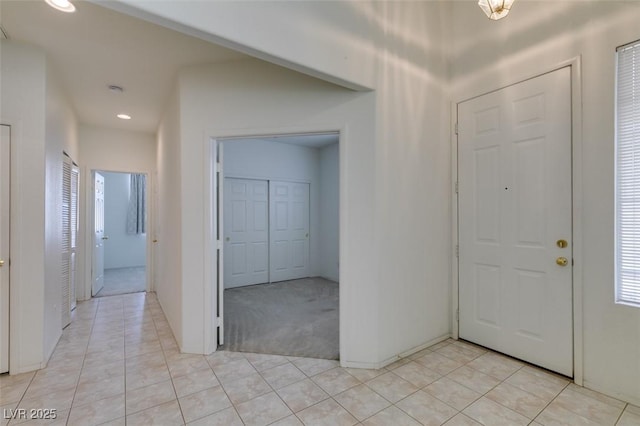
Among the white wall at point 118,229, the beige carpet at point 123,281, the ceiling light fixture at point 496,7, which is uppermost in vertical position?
the ceiling light fixture at point 496,7

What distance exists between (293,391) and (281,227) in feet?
12.6

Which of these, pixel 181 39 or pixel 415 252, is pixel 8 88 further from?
pixel 415 252

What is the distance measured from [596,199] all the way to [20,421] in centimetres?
421

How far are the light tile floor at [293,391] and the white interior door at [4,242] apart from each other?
0.24 metres

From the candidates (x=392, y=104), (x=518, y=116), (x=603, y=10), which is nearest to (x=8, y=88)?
(x=392, y=104)

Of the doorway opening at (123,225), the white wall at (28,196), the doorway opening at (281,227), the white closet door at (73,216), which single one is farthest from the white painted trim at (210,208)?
the doorway opening at (123,225)

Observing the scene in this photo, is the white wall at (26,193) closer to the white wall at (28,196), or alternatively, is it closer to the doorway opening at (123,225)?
the white wall at (28,196)

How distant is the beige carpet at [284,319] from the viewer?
2877 mm

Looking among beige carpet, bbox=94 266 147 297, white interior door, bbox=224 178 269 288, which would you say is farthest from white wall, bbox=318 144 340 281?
beige carpet, bbox=94 266 147 297

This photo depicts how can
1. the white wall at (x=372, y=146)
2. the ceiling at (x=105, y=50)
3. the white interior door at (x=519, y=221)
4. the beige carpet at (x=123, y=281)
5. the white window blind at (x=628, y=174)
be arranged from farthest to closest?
the beige carpet at (x=123, y=281) < the white wall at (x=372, y=146) < the white interior door at (x=519, y=221) < the ceiling at (x=105, y=50) < the white window blind at (x=628, y=174)

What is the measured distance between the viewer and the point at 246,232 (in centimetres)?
540

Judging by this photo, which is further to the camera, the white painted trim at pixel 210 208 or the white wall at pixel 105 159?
the white wall at pixel 105 159

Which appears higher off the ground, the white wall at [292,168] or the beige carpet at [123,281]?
the white wall at [292,168]

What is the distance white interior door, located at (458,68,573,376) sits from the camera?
7.52 feet
